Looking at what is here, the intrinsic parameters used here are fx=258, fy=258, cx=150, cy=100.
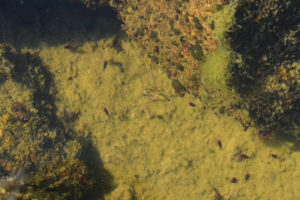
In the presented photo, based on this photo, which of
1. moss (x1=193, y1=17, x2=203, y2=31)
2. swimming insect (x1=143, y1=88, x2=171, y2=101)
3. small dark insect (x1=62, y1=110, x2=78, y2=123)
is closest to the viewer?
moss (x1=193, y1=17, x2=203, y2=31)

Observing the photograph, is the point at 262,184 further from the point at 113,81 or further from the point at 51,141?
the point at 51,141

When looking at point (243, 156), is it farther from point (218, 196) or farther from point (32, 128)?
point (32, 128)

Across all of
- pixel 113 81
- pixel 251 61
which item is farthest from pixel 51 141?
pixel 251 61

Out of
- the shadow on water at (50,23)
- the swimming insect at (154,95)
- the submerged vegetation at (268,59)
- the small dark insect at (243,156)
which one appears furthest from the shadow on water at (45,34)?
the submerged vegetation at (268,59)

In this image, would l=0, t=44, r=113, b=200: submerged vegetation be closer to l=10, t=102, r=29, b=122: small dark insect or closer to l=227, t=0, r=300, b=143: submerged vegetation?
l=10, t=102, r=29, b=122: small dark insect

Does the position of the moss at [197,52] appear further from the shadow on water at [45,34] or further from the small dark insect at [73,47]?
the small dark insect at [73,47]

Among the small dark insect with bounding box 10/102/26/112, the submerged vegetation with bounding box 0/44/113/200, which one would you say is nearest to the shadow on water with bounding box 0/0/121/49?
the submerged vegetation with bounding box 0/44/113/200
